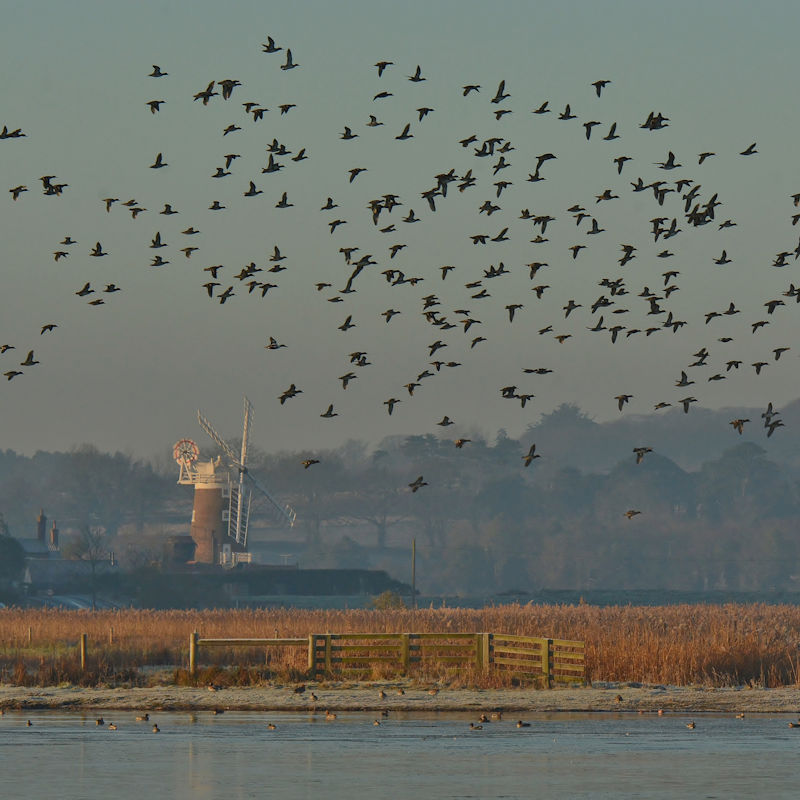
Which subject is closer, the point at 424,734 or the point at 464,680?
the point at 424,734

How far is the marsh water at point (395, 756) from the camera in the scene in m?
25.5

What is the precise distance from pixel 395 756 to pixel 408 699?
13203 mm

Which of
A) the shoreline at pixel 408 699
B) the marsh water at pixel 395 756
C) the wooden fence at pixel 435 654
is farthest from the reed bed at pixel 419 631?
the marsh water at pixel 395 756

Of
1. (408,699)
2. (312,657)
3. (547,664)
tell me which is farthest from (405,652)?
(408,699)

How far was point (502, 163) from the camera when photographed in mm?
44531

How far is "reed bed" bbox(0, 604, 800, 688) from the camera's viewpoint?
47.8m

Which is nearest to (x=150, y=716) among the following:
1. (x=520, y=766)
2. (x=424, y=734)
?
(x=424, y=734)

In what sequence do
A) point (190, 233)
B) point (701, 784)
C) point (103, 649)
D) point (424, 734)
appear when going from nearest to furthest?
1. point (701, 784)
2. point (424, 734)
3. point (190, 233)
4. point (103, 649)

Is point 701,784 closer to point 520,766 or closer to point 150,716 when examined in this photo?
point 520,766

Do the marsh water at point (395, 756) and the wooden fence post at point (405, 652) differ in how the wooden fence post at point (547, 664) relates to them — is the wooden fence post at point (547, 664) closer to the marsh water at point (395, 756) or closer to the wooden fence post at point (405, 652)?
the wooden fence post at point (405, 652)

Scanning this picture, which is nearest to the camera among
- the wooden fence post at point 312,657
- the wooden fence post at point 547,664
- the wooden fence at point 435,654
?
the wooden fence post at point 547,664

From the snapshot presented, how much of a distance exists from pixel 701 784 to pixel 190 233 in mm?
30094

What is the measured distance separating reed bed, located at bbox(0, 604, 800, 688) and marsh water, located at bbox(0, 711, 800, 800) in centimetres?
810

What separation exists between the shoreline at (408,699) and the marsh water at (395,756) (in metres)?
1.75
